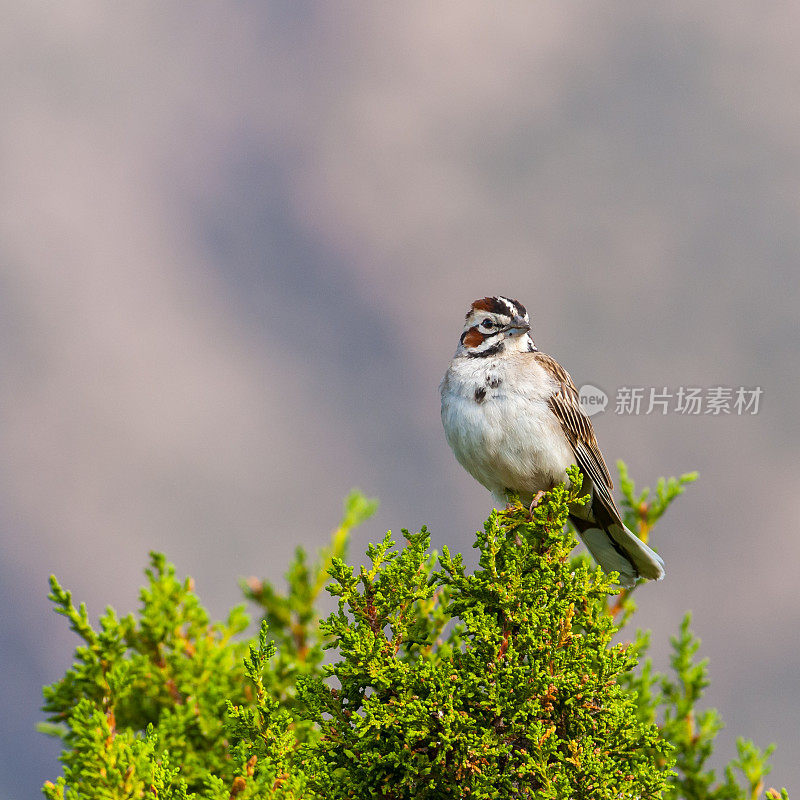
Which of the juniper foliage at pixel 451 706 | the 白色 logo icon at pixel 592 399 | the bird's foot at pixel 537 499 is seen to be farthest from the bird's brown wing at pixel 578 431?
the juniper foliage at pixel 451 706

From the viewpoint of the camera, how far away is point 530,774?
13.2ft

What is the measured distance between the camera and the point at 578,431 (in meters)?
5.97

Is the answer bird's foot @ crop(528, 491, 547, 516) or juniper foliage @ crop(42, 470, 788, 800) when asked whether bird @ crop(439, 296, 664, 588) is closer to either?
bird's foot @ crop(528, 491, 547, 516)

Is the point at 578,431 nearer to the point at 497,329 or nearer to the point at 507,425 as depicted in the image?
the point at 507,425

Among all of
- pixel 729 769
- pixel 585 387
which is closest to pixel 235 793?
pixel 729 769

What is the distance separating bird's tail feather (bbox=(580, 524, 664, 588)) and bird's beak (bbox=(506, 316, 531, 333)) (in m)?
1.39

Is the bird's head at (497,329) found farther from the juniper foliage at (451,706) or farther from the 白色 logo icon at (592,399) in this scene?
the juniper foliage at (451,706)

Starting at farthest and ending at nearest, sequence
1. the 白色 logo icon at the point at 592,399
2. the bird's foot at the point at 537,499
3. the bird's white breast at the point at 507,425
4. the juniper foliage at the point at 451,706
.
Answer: the 白色 logo icon at the point at 592,399 < the bird's white breast at the point at 507,425 < the bird's foot at the point at 537,499 < the juniper foliage at the point at 451,706

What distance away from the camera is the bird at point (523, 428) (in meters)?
5.61

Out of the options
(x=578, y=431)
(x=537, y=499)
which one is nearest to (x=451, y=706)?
(x=537, y=499)

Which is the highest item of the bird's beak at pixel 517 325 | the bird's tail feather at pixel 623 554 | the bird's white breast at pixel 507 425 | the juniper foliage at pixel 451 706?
the bird's beak at pixel 517 325

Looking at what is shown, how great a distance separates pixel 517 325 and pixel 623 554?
1612mm

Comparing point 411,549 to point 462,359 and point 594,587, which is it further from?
point 462,359

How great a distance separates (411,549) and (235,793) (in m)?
1.35
